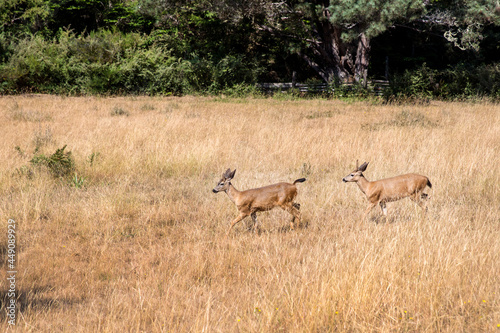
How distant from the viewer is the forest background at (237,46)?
20.1 metres

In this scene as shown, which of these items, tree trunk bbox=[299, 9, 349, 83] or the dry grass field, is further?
tree trunk bbox=[299, 9, 349, 83]

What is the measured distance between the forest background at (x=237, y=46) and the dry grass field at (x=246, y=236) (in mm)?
9766

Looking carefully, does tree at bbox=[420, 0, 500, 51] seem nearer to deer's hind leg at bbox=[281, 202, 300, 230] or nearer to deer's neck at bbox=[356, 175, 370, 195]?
deer's neck at bbox=[356, 175, 370, 195]

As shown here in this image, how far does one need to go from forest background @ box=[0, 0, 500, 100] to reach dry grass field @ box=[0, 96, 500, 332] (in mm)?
9766

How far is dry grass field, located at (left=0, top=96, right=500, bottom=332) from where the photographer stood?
370 centimetres

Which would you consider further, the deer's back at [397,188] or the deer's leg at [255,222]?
the deer's back at [397,188]

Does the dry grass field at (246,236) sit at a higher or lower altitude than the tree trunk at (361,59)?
lower

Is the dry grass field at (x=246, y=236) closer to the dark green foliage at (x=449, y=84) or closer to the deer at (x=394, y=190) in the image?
the deer at (x=394, y=190)

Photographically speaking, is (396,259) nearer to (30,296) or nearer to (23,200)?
(30,296)

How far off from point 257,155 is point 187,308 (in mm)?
A: 5831

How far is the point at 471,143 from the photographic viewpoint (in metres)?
9.76

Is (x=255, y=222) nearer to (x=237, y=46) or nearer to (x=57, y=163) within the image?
(x=57, y=163)

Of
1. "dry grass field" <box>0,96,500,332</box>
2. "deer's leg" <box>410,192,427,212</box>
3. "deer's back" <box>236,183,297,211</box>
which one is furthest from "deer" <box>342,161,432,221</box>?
"deer's back" <box>236,183,297,211</box>

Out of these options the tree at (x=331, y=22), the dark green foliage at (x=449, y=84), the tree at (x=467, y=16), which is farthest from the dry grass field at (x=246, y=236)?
the dark green foliage at (x=449, y=84)
